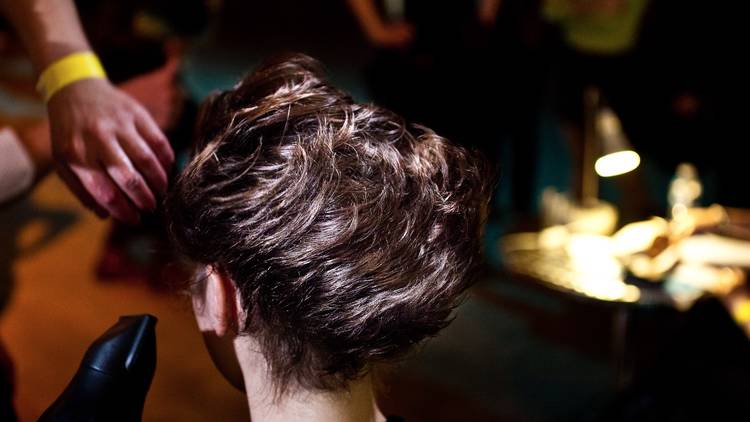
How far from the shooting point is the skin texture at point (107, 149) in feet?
Result: 2.30

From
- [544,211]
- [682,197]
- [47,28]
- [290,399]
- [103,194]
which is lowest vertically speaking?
[544,211]

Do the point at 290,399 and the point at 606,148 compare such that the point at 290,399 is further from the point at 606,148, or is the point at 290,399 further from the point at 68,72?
the point at 606,148

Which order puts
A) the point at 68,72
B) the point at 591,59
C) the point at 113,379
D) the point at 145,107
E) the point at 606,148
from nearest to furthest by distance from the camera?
the point at 113,379, the point at 68,72, the point at 145,107, the point at 606,148, the point at 591,59

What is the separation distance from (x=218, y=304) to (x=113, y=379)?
0.10m

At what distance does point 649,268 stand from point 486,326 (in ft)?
2.23

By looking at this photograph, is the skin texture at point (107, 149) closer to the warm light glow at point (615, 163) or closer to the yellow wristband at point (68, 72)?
the yellow wristband at point (68, 72)

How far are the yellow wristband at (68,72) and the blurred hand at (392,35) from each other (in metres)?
1.76

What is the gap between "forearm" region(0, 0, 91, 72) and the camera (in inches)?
31.3

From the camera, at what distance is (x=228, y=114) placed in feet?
2.14

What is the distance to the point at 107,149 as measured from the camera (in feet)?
2.34

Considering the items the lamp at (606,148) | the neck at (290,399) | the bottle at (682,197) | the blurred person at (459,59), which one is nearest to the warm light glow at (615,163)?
the lamp at (606,148)

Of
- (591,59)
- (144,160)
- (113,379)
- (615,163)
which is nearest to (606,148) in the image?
(615,163)

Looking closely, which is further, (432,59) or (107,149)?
(432,59)

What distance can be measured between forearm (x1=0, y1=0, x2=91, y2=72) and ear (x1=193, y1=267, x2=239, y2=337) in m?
0.33
